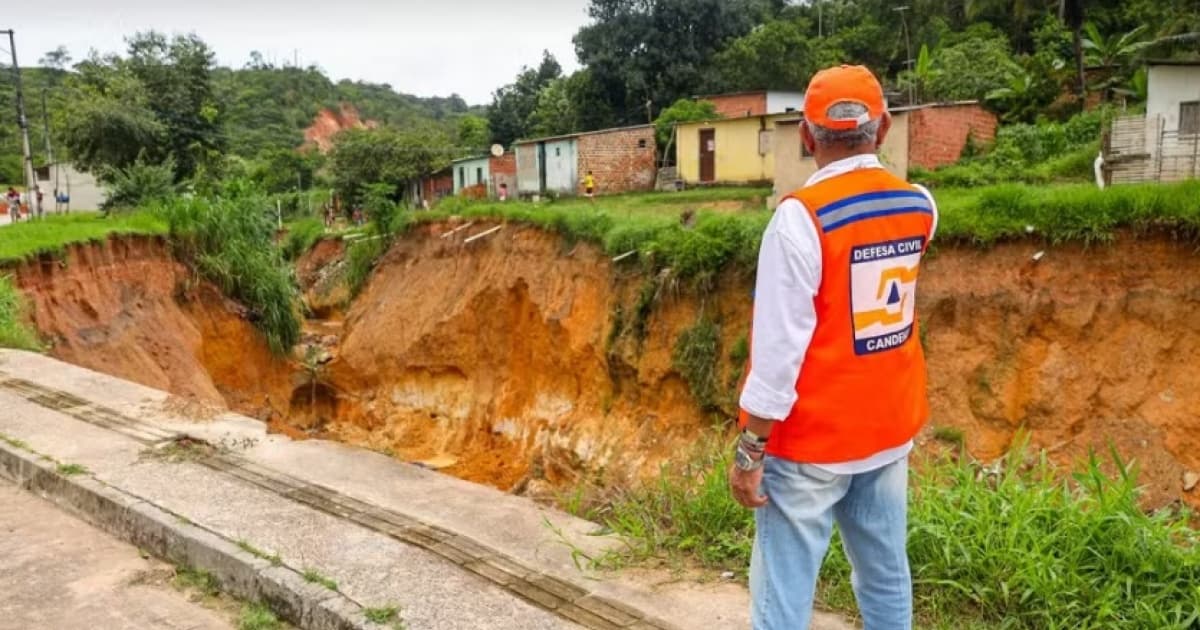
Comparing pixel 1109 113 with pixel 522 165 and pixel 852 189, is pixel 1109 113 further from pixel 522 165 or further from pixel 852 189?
pixel 852 189

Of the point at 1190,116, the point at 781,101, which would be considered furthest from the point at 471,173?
the point at 1190,116

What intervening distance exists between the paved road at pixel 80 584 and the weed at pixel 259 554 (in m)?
0.25

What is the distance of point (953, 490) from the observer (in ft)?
12.3

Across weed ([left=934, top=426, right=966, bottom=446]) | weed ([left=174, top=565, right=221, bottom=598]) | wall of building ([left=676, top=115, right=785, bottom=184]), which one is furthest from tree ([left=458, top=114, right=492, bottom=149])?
weed ([left=174, top=565, right=221, bottom=598])

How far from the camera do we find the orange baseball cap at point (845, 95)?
7.80 feet

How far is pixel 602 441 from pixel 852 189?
33.3 ft

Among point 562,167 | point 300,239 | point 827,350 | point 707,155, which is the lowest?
point 300,239

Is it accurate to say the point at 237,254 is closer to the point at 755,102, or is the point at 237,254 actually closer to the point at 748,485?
the point at 748,485

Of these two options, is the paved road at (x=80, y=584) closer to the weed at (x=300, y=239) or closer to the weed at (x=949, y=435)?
the weed at (x=949, y=435)

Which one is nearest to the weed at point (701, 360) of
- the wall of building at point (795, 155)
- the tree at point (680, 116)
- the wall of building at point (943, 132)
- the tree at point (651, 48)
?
the wall of building at point (795, 155)

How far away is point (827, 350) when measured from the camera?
7.73 ft

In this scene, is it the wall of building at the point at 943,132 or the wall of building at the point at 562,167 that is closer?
the wall of building at the point at 943,132

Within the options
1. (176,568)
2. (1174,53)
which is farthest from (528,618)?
(1174,53)

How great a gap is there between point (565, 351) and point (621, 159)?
15903 millimetres
